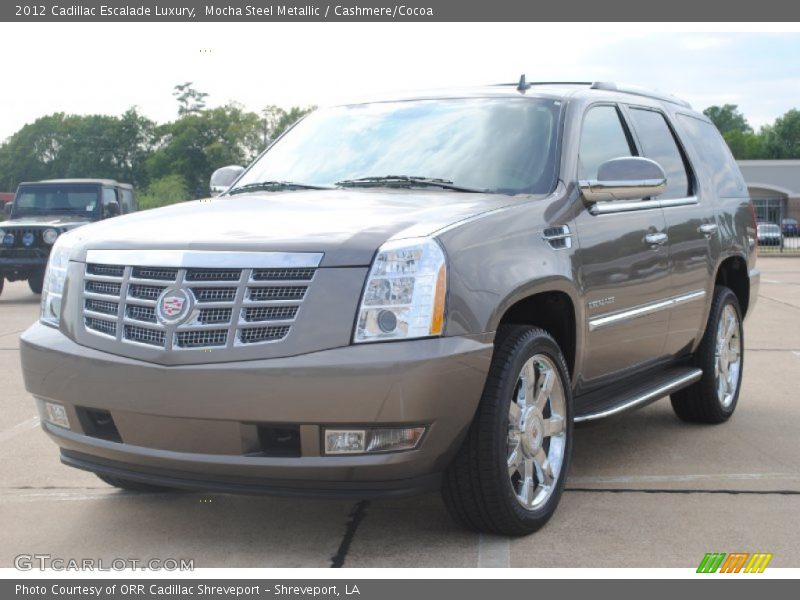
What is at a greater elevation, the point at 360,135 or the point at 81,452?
the point at 360,135

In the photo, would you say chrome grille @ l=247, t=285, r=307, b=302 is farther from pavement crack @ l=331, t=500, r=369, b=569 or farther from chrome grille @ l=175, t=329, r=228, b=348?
pavement crack @ l=331, t=500, r=369, b=569

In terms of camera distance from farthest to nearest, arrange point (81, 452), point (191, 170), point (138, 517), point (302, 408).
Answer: point (191, 170) → point (138, 517) → point (81, 452) → point (302, 408)

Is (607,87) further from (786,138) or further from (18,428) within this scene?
(786,138)

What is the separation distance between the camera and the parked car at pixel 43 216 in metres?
16.2

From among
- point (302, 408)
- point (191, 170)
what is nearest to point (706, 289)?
point (302, 408)

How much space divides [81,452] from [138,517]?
1.68ft

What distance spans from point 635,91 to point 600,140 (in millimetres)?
908

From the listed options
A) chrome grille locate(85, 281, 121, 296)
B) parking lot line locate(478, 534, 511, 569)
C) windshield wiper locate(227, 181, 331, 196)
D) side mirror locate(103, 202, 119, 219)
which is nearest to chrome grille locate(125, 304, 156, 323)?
chrome grille locate(85, 281, 121, 296)

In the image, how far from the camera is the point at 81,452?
425cm

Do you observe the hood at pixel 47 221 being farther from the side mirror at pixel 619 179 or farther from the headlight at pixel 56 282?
the side mirror at pixel 619 179

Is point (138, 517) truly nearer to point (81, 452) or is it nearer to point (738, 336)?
point (81, 452)

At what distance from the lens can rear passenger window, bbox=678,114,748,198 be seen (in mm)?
6676

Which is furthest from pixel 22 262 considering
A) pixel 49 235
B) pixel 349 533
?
pixel 349 533

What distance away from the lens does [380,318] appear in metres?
3.75
